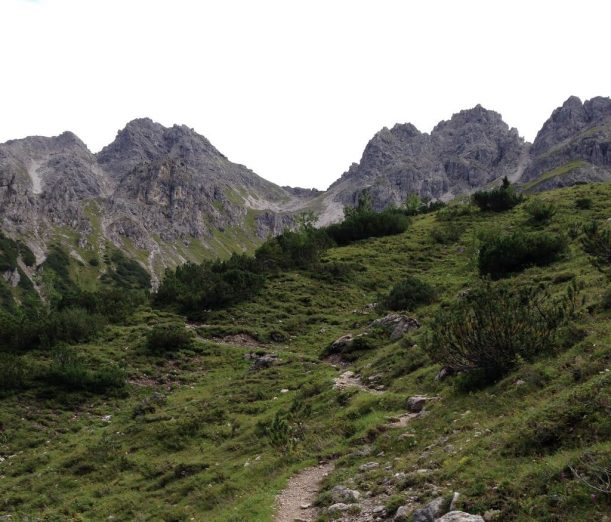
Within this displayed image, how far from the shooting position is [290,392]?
2317 cm

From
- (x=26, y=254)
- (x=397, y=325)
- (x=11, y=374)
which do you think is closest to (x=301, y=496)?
(x=397, y=325)

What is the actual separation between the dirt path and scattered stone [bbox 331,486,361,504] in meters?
0.55

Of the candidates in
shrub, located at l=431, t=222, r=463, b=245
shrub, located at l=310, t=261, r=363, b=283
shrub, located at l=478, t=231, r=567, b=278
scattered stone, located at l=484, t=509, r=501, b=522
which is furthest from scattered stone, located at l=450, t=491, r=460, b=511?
shrub, located at l=431, t=222, r=463, b=245

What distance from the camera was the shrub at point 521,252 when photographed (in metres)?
32.2

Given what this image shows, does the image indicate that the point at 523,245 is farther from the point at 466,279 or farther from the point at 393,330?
the point at 393,330

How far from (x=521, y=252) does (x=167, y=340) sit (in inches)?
988

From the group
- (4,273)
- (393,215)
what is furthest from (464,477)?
(4,273)

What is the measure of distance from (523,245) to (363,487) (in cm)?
2630

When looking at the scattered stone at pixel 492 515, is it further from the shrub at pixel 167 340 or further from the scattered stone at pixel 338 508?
the shrub at pixel 167 340

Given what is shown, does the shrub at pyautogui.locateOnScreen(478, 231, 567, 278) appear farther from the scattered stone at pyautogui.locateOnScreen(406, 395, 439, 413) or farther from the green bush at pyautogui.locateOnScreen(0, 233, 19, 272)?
the green bush at pyautogui.locateOnScreen(0, 233, 19, 272)

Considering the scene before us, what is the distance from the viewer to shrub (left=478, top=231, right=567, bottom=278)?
32.2m

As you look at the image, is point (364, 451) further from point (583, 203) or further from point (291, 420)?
point (583, 203)

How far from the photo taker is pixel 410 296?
114ft

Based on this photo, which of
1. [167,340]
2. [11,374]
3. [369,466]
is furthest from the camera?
[167,340]
